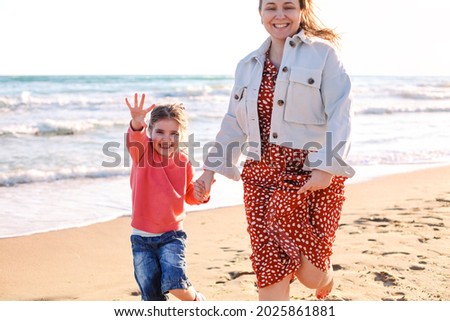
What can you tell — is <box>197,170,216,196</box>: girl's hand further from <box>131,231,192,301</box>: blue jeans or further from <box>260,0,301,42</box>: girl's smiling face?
<box>260,0,301,42</box>: girl's smiling face

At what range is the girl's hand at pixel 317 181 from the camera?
337 centimetres

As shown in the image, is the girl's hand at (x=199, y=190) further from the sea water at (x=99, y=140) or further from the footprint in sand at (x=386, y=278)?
the sea water at (x=99, y=140)

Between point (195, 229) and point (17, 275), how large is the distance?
176 cm

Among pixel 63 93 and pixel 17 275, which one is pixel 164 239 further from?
pixel 63 93

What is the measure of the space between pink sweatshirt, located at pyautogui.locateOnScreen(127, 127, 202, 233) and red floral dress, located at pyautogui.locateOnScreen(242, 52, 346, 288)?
0.55 metres

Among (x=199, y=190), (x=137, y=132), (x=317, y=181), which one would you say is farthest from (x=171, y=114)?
(x=317, y=181)

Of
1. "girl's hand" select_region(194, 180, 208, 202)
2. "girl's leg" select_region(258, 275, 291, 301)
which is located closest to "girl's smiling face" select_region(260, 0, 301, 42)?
"girl's hand" select_region(194, 180, 208, 202)

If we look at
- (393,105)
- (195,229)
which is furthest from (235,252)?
(393,105)

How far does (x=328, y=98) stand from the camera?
11.3ft

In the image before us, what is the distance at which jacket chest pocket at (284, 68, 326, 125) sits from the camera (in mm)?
3463

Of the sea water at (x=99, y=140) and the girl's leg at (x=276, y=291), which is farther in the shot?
the sea water at (x=99, y=140)

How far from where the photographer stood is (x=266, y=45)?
3.71m

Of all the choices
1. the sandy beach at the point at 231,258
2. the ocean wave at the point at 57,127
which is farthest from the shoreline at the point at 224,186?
the ocean wave at the point at 57,127

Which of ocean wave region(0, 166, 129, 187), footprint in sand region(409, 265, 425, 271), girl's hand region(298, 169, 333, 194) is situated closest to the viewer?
girl's hand region(298, 169, 333, 194)
